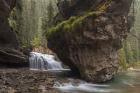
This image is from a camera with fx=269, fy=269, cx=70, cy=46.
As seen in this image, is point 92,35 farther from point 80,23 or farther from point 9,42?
point 9,42

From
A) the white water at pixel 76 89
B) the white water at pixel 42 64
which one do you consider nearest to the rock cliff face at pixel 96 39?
the white water at pixel 76 89

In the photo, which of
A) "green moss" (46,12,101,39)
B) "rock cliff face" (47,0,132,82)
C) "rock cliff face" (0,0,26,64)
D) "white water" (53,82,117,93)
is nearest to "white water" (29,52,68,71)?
"rock cliff face" (0,0,26,64)

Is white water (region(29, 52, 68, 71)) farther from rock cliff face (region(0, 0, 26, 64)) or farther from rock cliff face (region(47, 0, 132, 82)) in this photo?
rock cliff face (region(47, 0, 132, 82))

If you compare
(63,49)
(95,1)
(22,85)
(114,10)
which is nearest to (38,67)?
(63,49)

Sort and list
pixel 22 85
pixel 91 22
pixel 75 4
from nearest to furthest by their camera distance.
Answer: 1. pixel 22 85
2. pixel 91 22
3. pixel 75 4

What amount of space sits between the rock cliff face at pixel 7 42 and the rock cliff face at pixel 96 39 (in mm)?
6207

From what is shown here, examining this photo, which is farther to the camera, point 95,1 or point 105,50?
point 95,1

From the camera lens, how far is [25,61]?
2992 centimetres

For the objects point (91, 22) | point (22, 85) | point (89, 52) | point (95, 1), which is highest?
point (95, 1)

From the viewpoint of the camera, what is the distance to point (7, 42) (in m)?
29.8

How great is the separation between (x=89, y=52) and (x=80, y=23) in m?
2.52

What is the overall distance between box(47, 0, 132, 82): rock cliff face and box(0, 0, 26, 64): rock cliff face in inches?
244

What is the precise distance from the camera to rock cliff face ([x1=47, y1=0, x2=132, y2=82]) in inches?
844

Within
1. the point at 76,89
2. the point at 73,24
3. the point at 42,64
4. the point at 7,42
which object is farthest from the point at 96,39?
the point at 7,42
